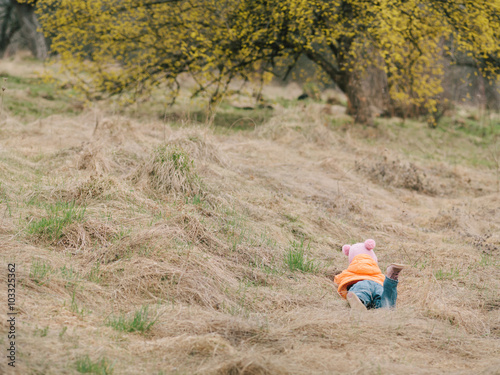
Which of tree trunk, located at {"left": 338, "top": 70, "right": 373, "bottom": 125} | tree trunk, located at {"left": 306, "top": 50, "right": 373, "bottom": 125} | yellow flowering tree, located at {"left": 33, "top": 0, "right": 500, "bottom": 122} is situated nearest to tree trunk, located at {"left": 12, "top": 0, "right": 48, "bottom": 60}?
yellow flowering tree, located at {"left": 33, "top": 0, "right": 500, "bottom": 122}

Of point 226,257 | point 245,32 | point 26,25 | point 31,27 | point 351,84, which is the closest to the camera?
point 226,257

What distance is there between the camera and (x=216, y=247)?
4289 millimetres

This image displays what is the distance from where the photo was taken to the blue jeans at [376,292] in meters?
3.70

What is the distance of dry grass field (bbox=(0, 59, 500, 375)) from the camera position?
8.87ft

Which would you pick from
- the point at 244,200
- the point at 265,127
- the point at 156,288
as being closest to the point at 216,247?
the point at 156,288

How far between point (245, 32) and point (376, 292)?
768cm

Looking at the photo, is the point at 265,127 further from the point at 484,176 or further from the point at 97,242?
the point at 97,242

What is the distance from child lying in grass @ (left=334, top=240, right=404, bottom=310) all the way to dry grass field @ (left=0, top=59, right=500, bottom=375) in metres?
0.14

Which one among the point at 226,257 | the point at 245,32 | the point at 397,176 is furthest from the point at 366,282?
the point at 245,32

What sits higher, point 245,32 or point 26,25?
point 245,32

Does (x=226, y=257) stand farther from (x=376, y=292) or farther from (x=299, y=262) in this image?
(x=376, y=292)

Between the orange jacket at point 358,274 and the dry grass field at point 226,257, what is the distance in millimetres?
134

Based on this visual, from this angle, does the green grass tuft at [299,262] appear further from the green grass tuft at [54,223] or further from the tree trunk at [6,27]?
the tree trunk at [6,27]

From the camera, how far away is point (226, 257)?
4.22 meters
